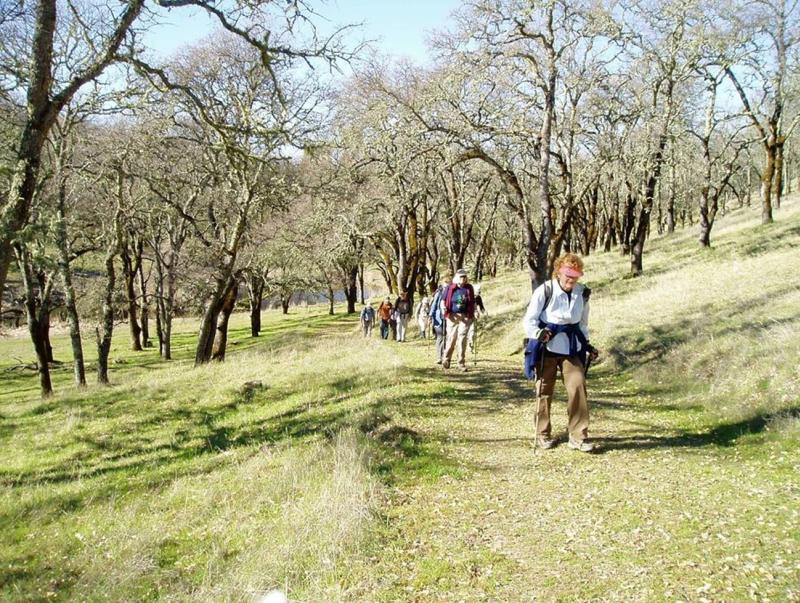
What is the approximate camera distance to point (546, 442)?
20.2ft

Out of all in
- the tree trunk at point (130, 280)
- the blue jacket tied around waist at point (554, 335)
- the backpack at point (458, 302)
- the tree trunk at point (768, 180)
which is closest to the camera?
the blue jacket tied around waist at point (554, 335)

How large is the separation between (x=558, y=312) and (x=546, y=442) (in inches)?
59.9

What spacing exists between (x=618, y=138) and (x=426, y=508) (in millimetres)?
16678

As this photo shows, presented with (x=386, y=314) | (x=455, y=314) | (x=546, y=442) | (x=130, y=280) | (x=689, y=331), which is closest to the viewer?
(x=546, y=442)

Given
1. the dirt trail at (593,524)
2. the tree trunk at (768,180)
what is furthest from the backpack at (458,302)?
the tree trunk at (768,180)

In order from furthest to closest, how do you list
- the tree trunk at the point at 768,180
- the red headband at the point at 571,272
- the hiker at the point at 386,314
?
the tree trunk at the point at 768,180, the hiker at the point at 386,314, the red headband at the point at 571,272

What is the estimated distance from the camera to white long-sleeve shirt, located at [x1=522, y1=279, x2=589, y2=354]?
5.93 m

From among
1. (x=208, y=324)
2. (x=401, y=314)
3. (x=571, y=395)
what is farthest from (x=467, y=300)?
(x=208, y=324)

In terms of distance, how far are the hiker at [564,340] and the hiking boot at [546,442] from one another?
0.67ft

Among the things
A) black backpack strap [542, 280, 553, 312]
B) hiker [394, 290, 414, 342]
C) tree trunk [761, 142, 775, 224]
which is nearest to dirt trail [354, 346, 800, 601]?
black backpack strap [542, 280, 553, 312]

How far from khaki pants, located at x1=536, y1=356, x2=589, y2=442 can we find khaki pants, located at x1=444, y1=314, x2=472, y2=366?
4281mm

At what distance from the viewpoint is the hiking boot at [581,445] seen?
593cm

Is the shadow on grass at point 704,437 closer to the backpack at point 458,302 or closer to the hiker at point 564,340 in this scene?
the hiker at point 564,340

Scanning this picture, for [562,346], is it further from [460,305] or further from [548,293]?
[460,305]
